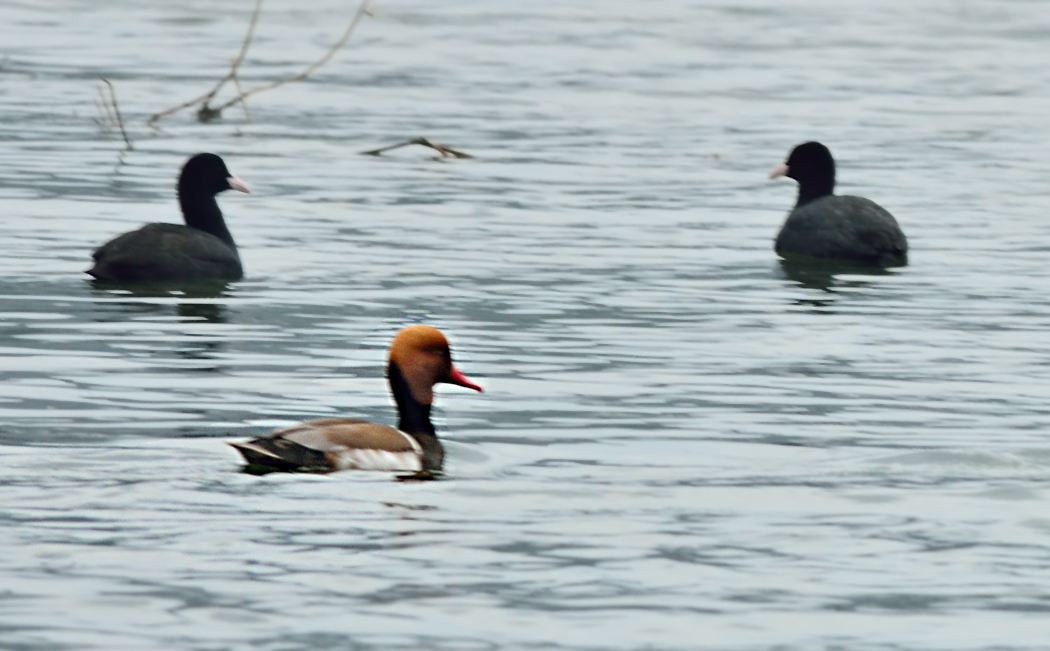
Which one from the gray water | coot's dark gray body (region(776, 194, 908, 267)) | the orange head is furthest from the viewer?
coot's dark gray body (region(776, 194, 908, 267))

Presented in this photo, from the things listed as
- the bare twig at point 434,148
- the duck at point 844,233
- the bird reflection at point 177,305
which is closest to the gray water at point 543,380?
the bird reflection at point 177,305

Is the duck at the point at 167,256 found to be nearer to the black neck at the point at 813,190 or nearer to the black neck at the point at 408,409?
the black neck at the point at 813,190

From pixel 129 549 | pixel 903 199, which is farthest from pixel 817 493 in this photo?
pixel 903 199

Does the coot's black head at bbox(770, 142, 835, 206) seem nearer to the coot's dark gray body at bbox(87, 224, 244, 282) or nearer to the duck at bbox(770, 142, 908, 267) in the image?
the duck at bbox(770, 142, 908, 267)

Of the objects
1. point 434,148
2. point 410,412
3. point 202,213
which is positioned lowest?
point 434,148

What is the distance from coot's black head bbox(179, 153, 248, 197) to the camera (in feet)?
61.9

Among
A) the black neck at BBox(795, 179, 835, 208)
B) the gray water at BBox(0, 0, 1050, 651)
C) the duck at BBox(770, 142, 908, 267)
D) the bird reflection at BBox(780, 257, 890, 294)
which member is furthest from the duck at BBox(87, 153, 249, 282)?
the black neck at BBox(795, 179, 835, 208)

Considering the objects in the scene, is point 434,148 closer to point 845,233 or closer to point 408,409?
point 845,233

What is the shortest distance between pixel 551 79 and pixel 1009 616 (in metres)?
27.1

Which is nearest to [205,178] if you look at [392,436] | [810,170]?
[810,170]

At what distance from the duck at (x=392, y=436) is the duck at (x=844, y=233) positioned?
8.37 metres

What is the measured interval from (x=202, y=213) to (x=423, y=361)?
7.75 m

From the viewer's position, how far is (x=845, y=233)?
19.5m

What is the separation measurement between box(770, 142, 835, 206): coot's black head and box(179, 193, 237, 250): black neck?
5.41 metres
